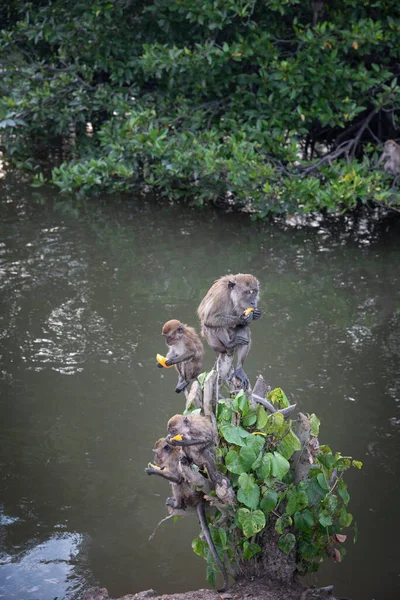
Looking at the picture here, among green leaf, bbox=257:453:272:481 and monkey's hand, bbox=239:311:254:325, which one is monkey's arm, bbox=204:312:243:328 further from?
green leaf, bbox=257:453:272:481

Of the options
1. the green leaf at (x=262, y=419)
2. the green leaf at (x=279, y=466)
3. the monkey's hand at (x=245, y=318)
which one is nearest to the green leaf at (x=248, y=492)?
the green leaf at (x=279, y=466)

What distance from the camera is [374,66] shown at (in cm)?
1007

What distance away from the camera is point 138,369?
7055mm

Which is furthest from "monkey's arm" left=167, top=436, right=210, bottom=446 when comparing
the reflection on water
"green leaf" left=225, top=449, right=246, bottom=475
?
the reflection on water

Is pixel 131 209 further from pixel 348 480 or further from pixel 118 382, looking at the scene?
pixel 348 480

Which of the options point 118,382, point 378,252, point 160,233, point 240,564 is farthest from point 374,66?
point 240,564

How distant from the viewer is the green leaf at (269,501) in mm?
3668

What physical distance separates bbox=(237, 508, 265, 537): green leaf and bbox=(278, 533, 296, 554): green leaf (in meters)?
0.30

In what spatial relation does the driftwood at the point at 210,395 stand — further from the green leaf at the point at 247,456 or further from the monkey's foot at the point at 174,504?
the monkey's foot at the point at 174,504

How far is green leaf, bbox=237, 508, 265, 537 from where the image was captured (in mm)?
3586

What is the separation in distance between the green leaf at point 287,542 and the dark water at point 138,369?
0.97 metres

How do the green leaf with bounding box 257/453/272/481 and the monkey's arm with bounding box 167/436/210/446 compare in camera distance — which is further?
the green leaf with bounding box 257/453/272/481

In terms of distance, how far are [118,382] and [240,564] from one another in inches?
118

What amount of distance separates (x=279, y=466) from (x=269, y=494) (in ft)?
0.52
